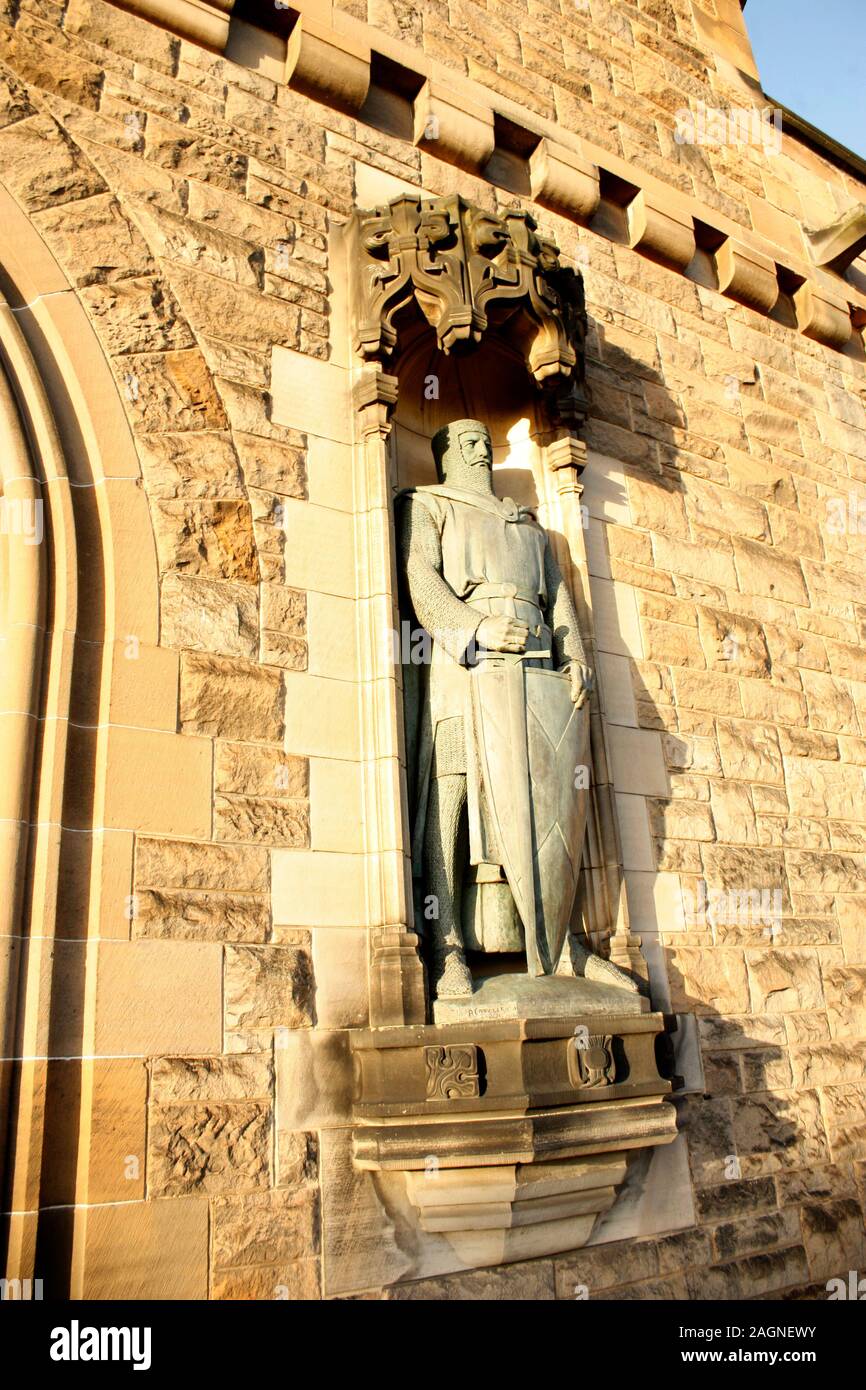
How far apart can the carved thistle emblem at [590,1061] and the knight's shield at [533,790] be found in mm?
277

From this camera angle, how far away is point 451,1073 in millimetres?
3203

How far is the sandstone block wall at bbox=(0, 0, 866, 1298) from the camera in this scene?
10.0 ft

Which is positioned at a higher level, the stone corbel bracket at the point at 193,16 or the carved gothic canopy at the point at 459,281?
the stone corbel bracket at the point at 193,16

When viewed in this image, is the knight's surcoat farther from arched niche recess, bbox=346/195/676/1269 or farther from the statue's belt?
arched niche recess, bbox=346/195/676/1269

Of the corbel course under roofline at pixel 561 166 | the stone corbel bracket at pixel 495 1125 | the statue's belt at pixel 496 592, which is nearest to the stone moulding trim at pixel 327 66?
the corbel course under roofline at pixel 561 166

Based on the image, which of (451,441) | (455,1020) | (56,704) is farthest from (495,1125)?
(451,441)

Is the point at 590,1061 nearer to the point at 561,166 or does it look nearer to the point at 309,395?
the point at 309,395

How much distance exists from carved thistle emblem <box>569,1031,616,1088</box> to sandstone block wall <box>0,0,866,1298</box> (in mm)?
655

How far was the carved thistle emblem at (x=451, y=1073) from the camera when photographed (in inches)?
125

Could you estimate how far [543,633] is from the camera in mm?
3977

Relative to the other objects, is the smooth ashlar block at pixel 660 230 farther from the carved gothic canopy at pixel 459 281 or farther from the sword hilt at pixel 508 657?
the sword hilt at pixel 508 657

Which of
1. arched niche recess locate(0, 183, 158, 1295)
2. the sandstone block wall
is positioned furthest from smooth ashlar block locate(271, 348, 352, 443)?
arched niche recess locate(0, 183, 158, 1295)

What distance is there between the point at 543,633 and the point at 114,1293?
2456 mm

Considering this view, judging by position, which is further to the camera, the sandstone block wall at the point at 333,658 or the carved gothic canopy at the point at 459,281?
the carved gothic canopy at the point at 459,281
